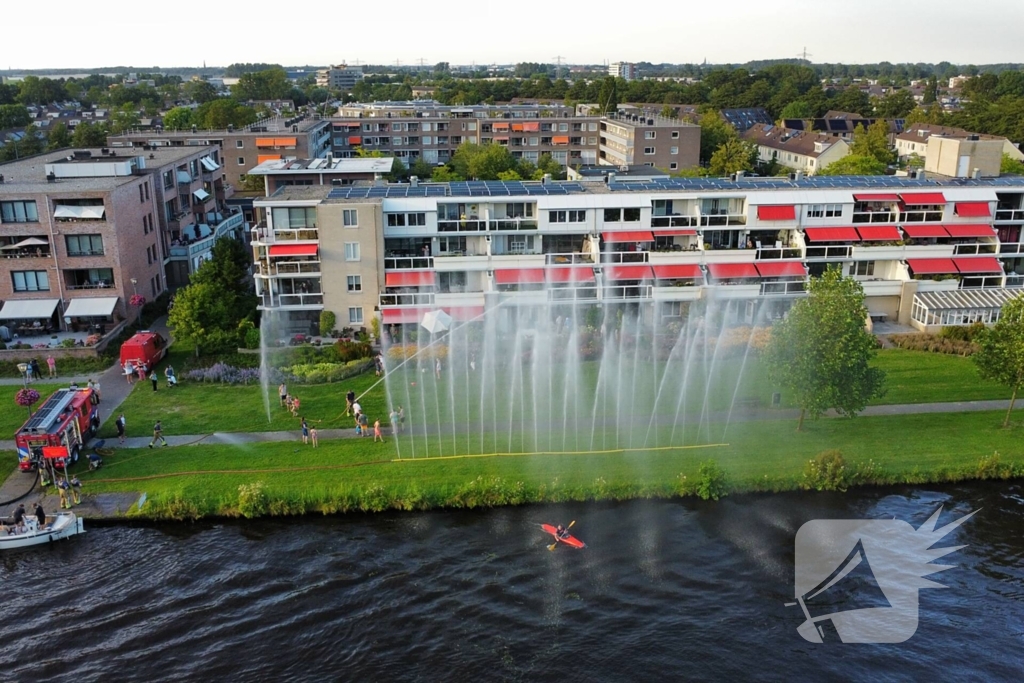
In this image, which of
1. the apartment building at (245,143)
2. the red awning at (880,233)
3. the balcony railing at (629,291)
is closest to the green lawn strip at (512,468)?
the balcony railing at (629,291)

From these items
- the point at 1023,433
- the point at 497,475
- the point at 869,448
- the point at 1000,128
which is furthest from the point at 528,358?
the point at 1000,128

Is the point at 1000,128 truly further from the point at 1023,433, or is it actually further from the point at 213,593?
the point at 213,593

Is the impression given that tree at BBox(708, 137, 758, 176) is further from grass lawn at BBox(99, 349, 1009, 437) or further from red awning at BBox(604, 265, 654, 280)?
grass lawn at BBox(99, 349, 1009, 437)

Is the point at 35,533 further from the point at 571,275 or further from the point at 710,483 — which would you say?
the point at 571,275

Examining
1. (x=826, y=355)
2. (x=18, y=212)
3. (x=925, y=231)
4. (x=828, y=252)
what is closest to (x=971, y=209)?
(x=925, y=231)

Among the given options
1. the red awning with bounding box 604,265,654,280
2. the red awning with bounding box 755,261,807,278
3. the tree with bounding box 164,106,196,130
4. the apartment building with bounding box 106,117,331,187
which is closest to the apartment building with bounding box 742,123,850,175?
the red awning with bounding box 755,261,807,278

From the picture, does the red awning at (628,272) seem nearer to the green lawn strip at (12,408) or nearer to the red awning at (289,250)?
the red awning at (289,250)
